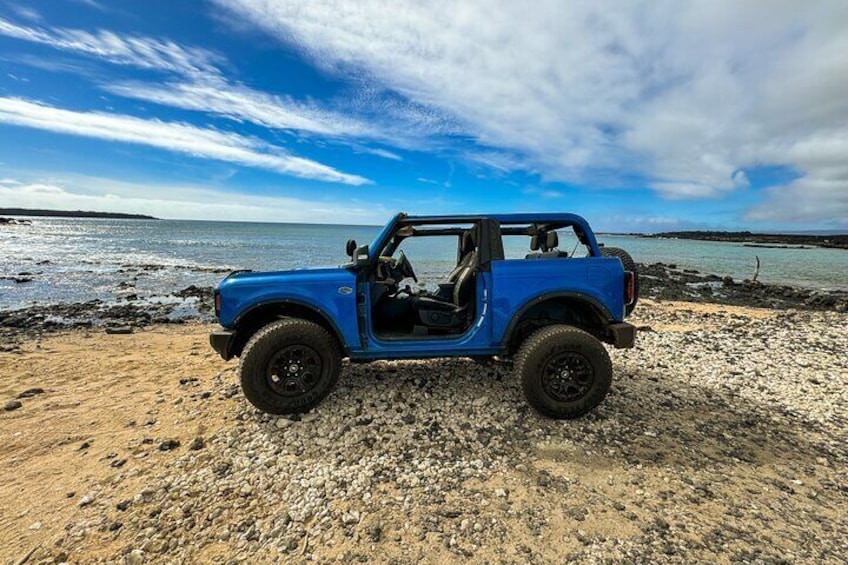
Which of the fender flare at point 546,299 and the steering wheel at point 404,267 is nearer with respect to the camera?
the fender flare at point 546,299

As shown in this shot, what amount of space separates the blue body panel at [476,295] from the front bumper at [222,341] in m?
0.11

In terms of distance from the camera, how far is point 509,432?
4.12 metres

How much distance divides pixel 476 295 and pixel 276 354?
2181 millimetres

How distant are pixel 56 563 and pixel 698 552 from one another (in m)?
4.09

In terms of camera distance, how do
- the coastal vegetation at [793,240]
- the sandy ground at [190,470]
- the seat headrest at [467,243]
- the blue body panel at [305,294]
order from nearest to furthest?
the sandy ground at [190,470]
the blue body panel at [305,294]
the seat headrest at [467,243]
the coastal vegetation at [793,240]

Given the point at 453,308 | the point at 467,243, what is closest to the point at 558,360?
the point at 453,308

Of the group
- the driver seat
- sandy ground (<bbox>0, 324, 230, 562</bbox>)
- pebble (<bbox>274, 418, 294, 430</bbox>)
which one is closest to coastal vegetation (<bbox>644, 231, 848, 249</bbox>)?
the driver seat

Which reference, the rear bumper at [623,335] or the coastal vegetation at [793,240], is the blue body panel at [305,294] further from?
the coastal vegetation at [793,240]

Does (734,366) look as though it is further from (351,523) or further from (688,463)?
(351,523)

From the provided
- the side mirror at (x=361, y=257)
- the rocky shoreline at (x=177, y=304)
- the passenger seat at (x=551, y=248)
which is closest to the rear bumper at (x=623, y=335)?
the passenger seat at (x=551, y=248)

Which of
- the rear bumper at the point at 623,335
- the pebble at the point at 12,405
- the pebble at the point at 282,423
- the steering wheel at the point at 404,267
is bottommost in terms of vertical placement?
the pebble at the point at 12,405

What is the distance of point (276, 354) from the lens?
4164 millimetres

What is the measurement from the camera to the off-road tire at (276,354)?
411 centimetres

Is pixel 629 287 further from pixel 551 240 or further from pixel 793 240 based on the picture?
pixel 793 240
